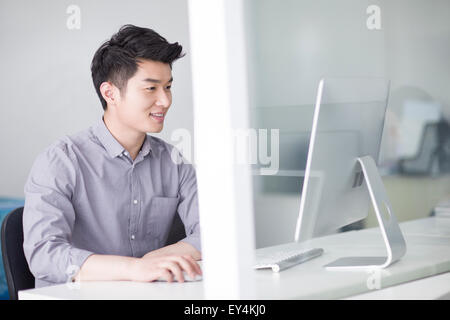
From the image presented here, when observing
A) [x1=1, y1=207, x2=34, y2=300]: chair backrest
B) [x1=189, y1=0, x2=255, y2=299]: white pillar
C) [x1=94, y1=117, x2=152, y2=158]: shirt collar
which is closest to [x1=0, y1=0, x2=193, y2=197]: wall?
[x1=94, y1=117, x2=152, y2=158]: shirt collar

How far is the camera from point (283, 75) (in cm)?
153

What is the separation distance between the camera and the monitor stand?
145cm

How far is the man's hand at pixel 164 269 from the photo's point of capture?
136 centimetres

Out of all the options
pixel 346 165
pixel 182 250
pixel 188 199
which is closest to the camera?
pixel 346 165

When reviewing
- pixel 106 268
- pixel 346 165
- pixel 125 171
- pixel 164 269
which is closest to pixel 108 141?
pixel 125 171

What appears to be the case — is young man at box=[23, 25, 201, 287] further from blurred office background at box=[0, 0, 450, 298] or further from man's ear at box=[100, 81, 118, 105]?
blurred office background at box=[0, 0, 450, 298]

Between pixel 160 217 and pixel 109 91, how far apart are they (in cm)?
46

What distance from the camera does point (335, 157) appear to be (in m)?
1.39

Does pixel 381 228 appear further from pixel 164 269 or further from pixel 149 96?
pixel 149 96

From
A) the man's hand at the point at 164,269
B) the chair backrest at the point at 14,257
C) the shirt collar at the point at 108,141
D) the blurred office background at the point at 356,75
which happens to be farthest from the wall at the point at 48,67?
the man's hand at the point at 164,269

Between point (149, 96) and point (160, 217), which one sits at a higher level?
point (149, 96)
